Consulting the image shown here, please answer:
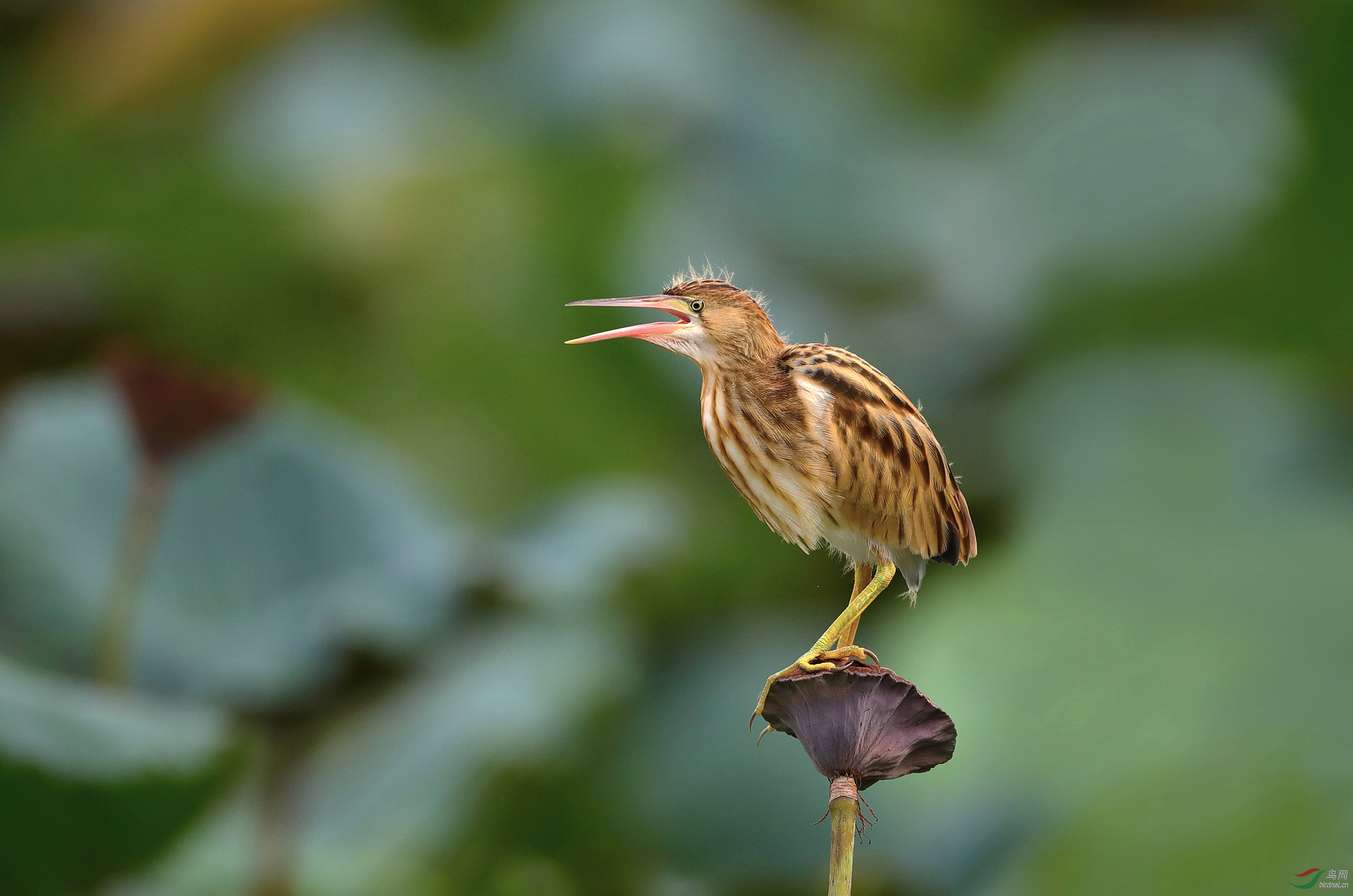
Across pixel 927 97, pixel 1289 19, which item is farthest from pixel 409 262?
pixel 1289 19

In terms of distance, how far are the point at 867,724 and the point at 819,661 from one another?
69mm

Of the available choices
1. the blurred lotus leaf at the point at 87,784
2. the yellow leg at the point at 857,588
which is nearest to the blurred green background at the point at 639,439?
the blurred lotus leaf at the point at 87,784

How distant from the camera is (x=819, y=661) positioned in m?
0.70

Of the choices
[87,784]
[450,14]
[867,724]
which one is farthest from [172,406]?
[450,14]

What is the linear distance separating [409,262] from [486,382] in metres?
0.51

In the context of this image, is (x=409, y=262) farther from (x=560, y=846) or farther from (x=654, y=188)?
(x=560, y=846)

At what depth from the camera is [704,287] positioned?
0.68 m

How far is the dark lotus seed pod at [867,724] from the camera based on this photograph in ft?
2.07

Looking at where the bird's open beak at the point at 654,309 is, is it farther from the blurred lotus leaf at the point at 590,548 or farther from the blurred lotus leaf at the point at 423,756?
the blurred lotus leaf at the point at 590,548

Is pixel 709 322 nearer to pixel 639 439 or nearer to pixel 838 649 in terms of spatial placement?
pixel 838 649

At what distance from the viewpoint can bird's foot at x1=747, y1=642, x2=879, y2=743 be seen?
66cm

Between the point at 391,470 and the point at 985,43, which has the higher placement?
the point at 985,43

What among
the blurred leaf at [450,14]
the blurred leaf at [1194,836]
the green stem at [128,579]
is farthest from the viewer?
the blurred leaf at [450,14]

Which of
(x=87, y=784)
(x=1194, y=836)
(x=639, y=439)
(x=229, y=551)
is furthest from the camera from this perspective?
(x=639, y=439)
